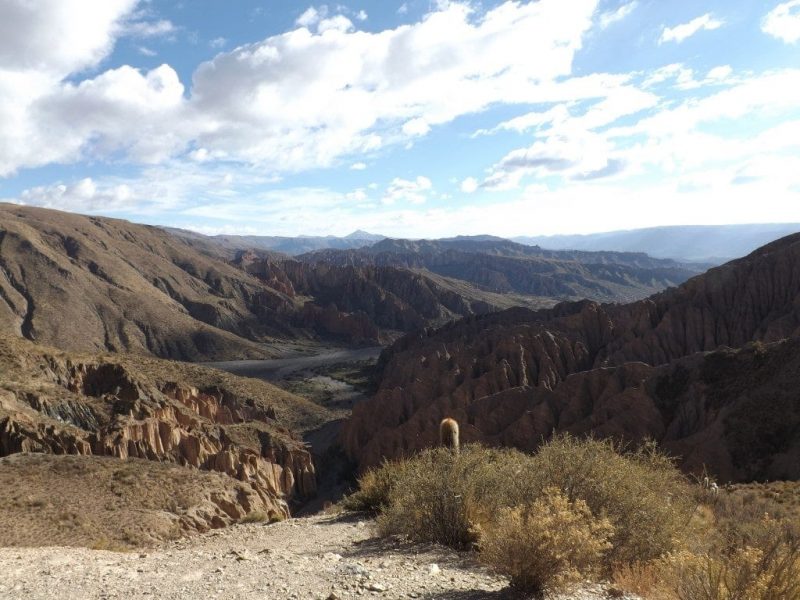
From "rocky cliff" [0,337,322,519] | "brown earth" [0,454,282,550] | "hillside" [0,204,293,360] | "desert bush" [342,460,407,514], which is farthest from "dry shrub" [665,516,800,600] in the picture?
"hillside" [0,204,293,360]

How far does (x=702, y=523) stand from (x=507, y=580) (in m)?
6.75

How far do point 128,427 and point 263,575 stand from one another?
24.6 metres

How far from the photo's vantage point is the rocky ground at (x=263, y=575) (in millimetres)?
8367

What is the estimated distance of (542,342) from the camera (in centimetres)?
6041

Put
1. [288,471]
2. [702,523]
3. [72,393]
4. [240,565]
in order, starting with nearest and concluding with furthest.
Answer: [240,565]
[702,523]
[72,393]
[288,471]

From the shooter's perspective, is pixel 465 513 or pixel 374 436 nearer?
pixel 465 513

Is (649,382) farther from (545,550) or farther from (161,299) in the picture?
(161,299)

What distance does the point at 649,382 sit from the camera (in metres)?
39.5

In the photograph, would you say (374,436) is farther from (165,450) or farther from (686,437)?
(686,437)

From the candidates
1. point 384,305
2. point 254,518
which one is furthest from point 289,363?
point 254,518

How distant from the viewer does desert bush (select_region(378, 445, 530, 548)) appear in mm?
11516

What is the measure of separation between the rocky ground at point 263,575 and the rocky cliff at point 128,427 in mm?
12438

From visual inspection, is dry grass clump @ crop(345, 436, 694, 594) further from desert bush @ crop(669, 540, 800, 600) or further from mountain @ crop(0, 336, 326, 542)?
mountain @ crop(0, 336, 326, 542)

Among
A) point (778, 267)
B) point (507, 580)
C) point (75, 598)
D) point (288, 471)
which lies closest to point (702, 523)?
point (507, 580)
